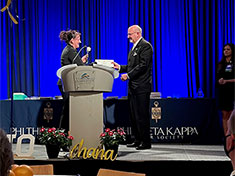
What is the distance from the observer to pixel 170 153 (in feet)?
15.2

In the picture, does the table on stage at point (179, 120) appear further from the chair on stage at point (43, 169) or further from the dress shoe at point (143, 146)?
the chair on stage at point (43, 169)

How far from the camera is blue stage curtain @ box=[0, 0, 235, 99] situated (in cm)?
706

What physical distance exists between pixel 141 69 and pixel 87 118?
1.15 meters

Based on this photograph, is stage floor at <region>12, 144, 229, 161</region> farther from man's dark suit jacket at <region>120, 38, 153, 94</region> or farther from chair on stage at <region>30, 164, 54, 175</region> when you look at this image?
chair on stage at <region>30, 164, 54, 175</region>

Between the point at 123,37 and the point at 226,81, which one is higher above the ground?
the point at 123,37

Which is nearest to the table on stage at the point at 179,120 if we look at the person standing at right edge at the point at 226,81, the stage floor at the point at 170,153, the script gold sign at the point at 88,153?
the stage floor at the point at 170,153

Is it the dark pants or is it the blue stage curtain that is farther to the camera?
the blue stage curtain

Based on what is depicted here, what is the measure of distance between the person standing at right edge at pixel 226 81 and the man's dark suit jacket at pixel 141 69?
3.10 feet

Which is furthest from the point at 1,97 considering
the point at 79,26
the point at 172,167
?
the point at 172,167

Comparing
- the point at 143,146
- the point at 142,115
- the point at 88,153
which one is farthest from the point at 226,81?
the point at 88,153

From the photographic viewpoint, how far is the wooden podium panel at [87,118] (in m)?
4.16

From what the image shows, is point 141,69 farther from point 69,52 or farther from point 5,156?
point 5,156

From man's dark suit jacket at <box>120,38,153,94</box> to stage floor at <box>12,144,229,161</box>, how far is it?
79cm

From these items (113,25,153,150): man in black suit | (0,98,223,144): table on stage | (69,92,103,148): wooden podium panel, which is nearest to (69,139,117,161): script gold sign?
(69,92,103,148): wooden podium panel
